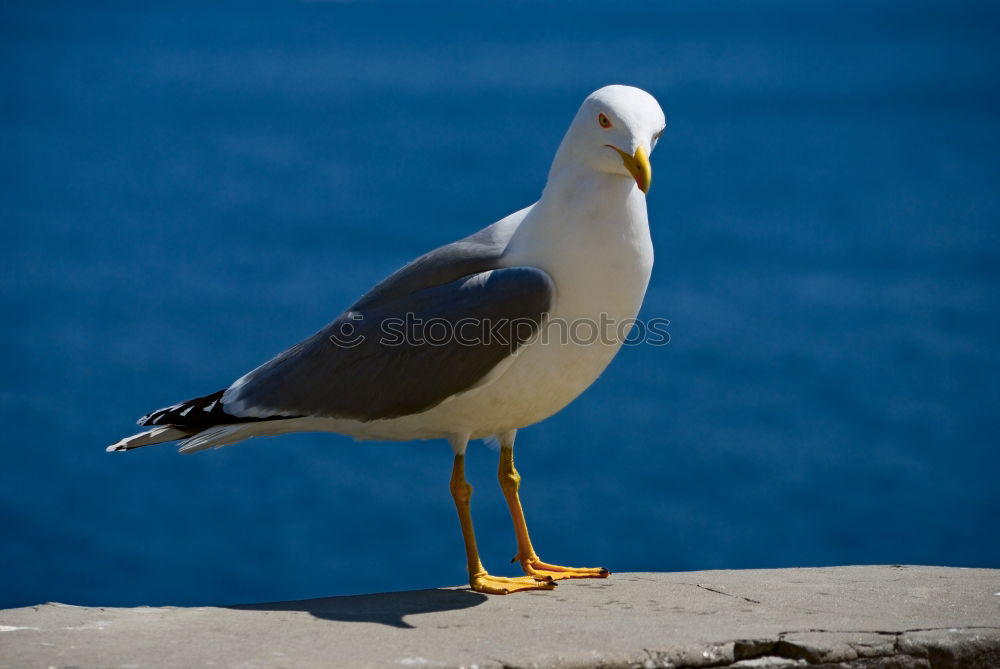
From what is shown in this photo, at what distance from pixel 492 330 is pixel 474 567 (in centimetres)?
72

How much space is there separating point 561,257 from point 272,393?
919 mm

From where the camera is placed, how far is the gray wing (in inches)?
133

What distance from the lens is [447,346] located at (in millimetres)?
3441

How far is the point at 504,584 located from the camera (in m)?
3.62

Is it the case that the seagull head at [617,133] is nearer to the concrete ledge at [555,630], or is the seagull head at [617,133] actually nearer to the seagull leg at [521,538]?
the seagull leg at [521,538]

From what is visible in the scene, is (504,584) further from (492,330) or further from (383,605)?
(492,330)

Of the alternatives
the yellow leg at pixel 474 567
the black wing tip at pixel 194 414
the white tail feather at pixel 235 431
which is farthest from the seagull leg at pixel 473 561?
the black wing tip at pixel 194 414

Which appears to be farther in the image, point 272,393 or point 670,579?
point 670,579

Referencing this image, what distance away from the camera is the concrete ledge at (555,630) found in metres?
2.95

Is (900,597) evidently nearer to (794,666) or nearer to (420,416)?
(794,666)

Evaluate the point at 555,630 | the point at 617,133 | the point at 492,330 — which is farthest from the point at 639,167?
the point at 555,630

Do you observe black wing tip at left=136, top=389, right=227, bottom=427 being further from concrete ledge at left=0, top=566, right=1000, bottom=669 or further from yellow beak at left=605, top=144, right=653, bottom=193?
yellow beak at left=605, top=144, right=653, bottom=193

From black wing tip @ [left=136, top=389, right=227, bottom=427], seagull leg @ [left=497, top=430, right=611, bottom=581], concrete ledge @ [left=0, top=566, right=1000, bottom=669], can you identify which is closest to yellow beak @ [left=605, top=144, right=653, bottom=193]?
seagull leg @ [left=497, top=430, right=611, bottom=581]

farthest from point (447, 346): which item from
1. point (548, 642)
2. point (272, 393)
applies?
point (548, 642)
